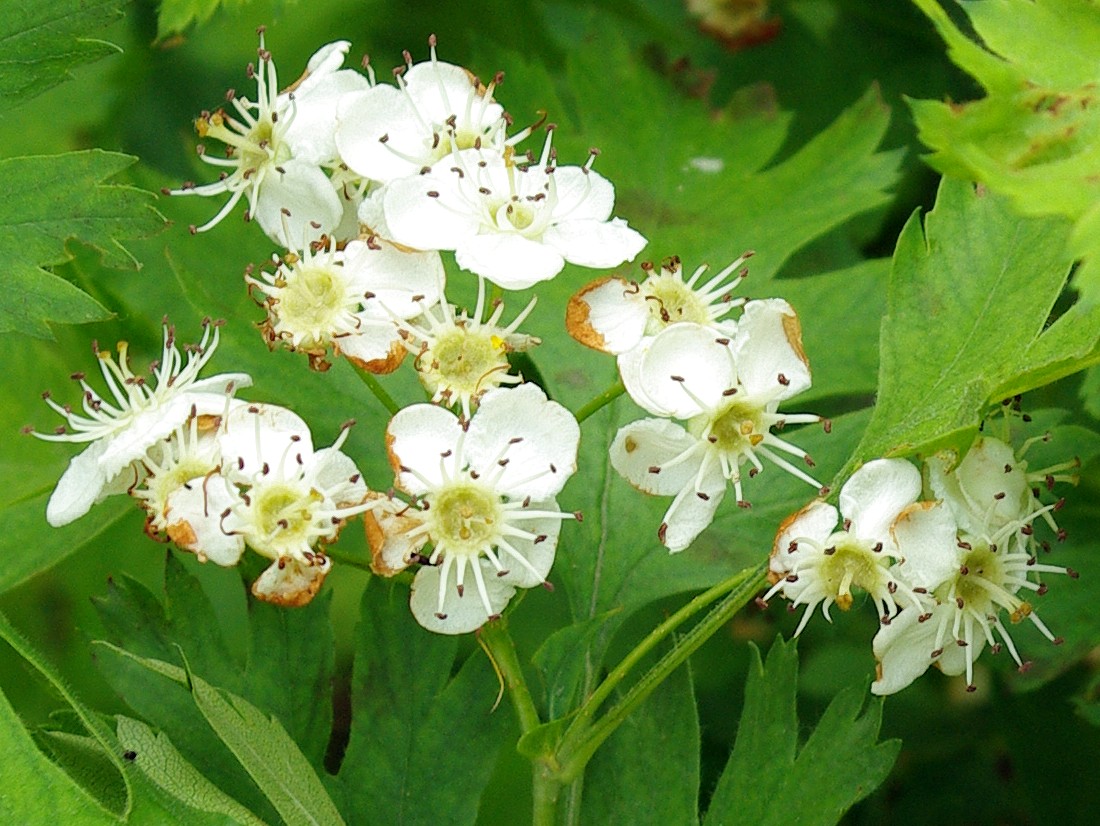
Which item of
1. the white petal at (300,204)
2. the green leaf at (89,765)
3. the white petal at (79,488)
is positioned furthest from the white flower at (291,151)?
the green leaf at (89,765)

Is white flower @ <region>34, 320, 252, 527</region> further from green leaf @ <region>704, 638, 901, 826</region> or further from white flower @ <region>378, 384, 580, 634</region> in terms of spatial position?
green leaf @ <region>704, 638, 901, 826</region>

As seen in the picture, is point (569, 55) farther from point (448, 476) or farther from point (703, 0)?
point (448, 476)

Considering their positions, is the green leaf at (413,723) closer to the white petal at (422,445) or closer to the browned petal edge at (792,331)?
the white petal at (422,445)

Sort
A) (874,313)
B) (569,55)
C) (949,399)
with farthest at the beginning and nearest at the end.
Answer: (569,55)
(874,313)
(949,399)

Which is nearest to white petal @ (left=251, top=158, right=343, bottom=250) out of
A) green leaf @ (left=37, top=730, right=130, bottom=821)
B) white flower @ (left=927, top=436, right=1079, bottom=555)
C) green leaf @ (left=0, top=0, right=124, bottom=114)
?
green leaf @ (left=0, top=0, right=124, bottom=114)

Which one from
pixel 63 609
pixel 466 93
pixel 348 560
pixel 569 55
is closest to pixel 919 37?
pixel 569 55

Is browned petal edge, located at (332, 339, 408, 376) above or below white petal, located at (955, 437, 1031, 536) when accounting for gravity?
above

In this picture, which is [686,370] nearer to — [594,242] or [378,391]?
[594,242]
